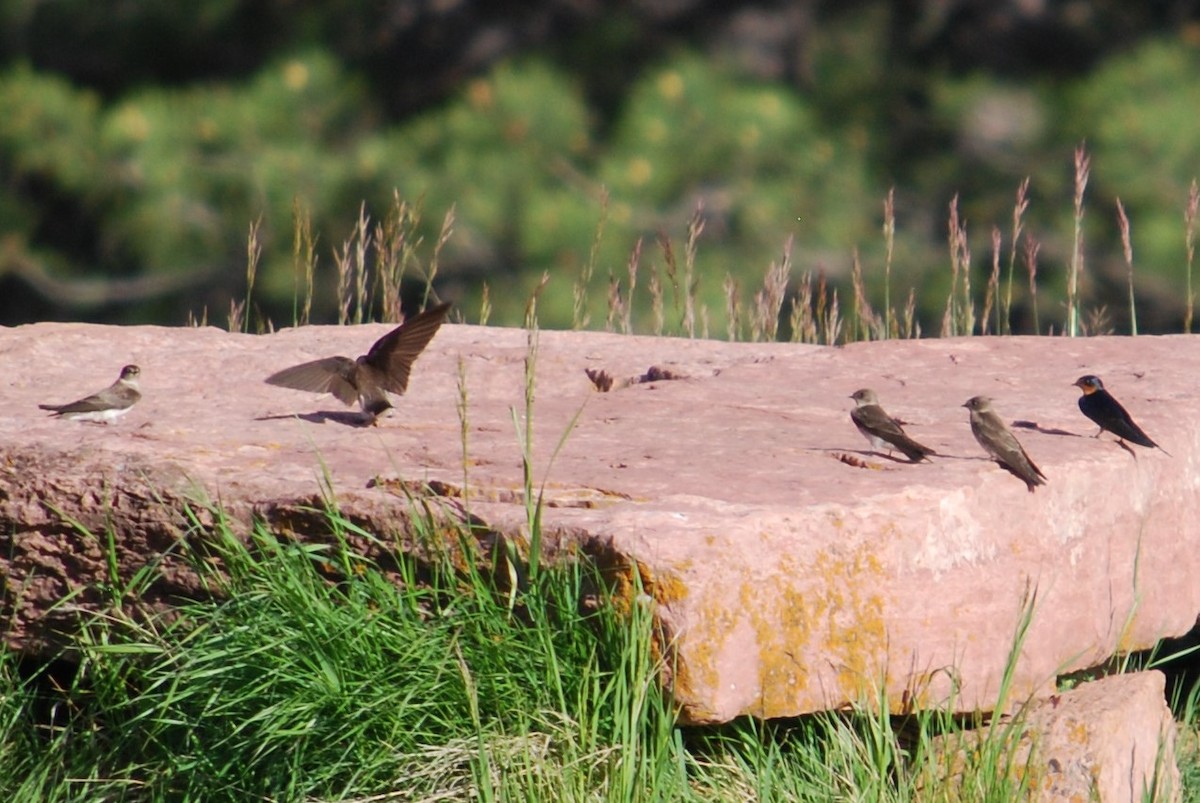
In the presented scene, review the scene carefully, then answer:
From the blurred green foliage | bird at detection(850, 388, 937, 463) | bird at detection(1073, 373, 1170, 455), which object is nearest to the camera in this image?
bird at detection(850, 388, 937, 463)

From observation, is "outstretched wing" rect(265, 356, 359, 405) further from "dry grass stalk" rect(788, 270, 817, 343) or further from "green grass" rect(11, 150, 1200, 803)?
"dry grass stalk" rect(788, 270, 817, 343)

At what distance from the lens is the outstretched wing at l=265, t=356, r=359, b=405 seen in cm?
354

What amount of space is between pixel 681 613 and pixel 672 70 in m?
5.80

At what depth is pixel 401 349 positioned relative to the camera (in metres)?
3.57

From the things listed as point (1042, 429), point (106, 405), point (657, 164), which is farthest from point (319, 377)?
point (657, 164)

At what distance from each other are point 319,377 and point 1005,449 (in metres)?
1.52

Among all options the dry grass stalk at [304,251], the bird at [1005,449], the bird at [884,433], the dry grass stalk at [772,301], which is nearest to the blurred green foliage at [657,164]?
the dry grass stalk at [304,251]

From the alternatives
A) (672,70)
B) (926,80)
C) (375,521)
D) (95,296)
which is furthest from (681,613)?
(95,296)

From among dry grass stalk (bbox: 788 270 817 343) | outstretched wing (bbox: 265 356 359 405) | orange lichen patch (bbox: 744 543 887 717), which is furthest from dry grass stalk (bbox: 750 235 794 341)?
orange lichen patch (bbox: 744 543 887 717)

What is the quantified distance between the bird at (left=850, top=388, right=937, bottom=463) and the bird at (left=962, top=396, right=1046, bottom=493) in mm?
102

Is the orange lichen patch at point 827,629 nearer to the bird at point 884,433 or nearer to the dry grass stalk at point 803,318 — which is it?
the bird at point 884,433

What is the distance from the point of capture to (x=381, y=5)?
990cm

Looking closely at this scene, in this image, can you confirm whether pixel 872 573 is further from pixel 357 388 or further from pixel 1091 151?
pixel 1091 151

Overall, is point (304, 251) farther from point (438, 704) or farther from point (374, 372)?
point (438, 704)
